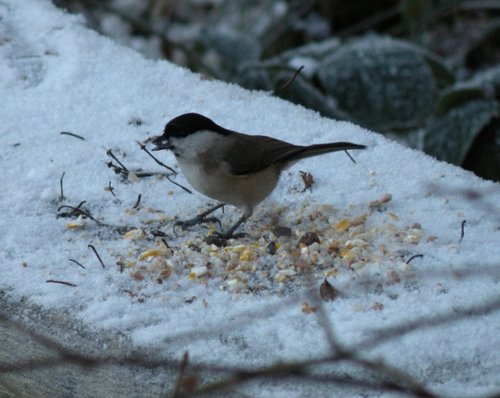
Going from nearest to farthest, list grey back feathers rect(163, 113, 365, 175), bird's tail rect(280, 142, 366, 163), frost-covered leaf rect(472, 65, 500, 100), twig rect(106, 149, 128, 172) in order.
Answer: bird's tail rect(280, 142, 366, 163)
grey back feathers rect(163, 113, 365, 175)
twig rect(106, 149, 128, 172)
frost-covered leaf rect(472, 65, 500, 100)

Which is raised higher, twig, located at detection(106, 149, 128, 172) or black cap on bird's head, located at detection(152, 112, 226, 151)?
black cap on bird's head, located at detection(152, 112, 226, 151)

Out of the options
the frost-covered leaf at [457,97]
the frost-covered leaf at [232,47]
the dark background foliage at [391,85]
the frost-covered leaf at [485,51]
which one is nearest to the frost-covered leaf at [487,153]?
the dark background foliage at [391,85]

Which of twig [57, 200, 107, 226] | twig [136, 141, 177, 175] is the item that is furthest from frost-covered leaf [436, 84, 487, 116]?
twig [57, 200, 107, 226]

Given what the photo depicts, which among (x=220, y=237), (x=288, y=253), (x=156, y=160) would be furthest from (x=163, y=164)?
(x=288, y=253)

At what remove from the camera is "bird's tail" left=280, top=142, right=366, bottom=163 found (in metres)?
2.57

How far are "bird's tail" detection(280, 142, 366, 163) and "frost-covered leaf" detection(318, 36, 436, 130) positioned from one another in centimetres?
127

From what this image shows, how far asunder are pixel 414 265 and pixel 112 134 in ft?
3.98

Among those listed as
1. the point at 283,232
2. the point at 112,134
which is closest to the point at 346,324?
the point at 283,232

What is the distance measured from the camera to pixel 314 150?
2621 mm

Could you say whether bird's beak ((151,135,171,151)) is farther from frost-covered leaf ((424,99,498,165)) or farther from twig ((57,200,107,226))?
frost-covered leaf ((424,99,498,165))

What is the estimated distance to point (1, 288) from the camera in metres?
2.22

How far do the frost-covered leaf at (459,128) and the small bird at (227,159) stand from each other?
1217mm

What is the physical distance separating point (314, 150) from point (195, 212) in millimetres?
399

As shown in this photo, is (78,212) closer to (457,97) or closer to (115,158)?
(115,158)
